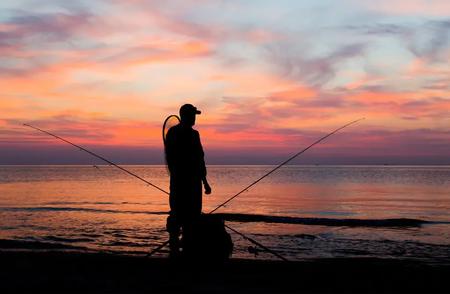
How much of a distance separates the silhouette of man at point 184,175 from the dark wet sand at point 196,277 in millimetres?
650

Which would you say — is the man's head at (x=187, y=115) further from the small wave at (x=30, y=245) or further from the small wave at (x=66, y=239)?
the small wave at (x=66, y=239)

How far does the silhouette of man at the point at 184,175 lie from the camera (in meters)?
7.67

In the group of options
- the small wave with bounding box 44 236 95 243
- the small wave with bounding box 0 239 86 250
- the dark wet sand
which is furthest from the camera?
the small wave with bounding box 44 236 95 243

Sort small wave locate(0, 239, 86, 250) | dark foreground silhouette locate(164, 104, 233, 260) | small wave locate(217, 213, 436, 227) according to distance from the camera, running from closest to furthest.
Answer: dark foreground silhouette locate(164, 104, 233, 260), small wave locate(0, 239, 86, 250), small wave locate(217, 213, 436, 227)

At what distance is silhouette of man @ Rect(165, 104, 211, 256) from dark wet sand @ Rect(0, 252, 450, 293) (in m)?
0.65

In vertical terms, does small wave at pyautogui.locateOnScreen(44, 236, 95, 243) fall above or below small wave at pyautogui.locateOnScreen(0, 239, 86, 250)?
below

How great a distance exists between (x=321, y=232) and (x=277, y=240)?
3.54 meters

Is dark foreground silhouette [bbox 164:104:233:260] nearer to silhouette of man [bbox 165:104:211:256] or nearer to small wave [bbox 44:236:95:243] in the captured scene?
silhouette of man [bbox 165:104:211:256]

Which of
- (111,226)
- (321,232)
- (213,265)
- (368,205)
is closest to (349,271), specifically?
(213,265)

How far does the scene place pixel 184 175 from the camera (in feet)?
25.3

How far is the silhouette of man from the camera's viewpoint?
7.67m

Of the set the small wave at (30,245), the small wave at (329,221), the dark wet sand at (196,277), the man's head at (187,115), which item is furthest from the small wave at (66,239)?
the small wave at (329,221)

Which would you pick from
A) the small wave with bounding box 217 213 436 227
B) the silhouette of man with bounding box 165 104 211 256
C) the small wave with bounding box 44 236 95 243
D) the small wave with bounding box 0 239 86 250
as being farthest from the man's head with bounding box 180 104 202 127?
the small wave with bounding box 217 213 436 227

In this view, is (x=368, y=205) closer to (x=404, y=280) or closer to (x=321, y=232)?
(x=321, y=232)
